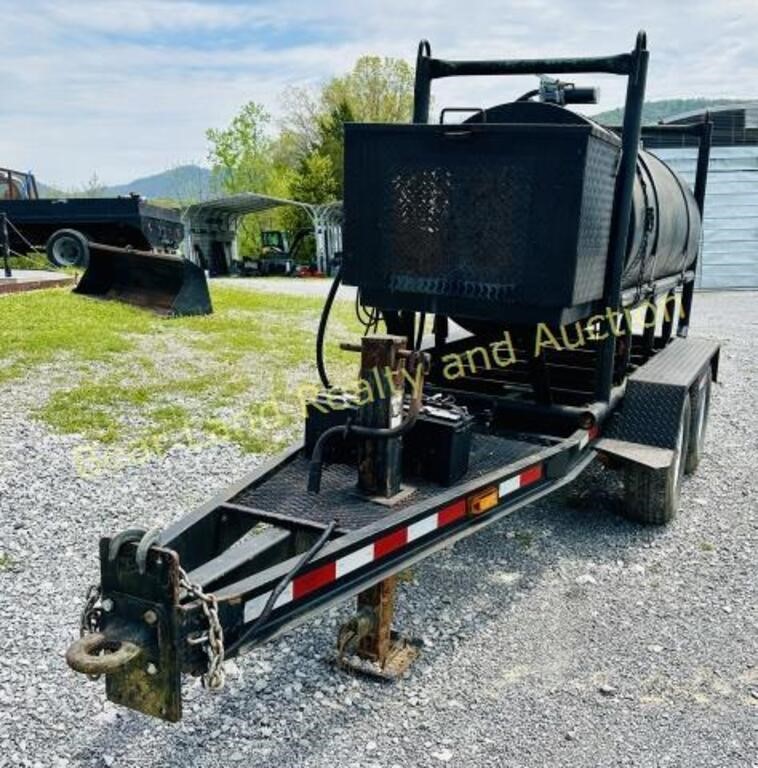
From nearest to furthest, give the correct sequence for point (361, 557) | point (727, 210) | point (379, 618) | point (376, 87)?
point (361, 557) < point (379, 618) < point (727, 210) < point (376, 87)

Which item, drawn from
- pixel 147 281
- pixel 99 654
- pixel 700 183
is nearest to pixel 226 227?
pixel 147 281

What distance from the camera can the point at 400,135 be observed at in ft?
13.1

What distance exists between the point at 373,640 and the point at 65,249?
15105 mm

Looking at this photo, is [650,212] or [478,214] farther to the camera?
[650,212]

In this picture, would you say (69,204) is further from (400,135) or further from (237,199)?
(400,135)

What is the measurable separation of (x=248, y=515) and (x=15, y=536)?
2.00m

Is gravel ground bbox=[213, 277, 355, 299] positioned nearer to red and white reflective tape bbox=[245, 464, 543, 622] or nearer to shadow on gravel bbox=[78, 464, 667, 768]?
shadow on gravel bbox=[78, 464, 667, 768]

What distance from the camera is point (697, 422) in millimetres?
5844

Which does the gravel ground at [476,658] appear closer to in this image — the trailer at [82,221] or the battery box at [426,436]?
the battery box at [426,436]

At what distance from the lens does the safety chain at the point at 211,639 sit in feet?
7.68

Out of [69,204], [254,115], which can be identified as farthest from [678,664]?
[254,115]

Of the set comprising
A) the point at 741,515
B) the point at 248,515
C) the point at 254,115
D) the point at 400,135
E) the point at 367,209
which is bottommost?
the point at 741,515

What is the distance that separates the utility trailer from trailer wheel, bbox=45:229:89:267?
41.2 feet

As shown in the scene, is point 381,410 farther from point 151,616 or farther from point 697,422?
point 697,422
